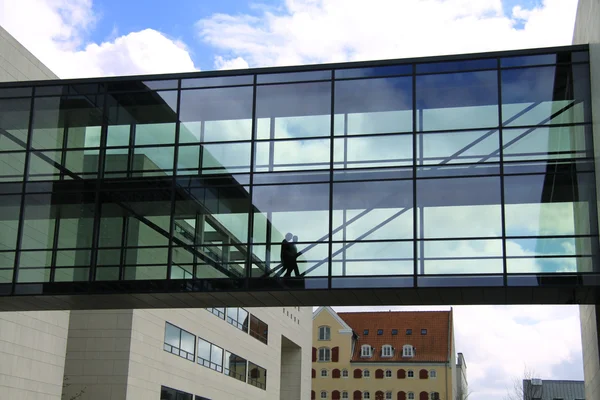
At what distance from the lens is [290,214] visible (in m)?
24.2

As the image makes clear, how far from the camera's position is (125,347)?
38844mm

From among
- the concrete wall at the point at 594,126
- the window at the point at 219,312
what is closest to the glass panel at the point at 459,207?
the concrete wall at the point at 594,126

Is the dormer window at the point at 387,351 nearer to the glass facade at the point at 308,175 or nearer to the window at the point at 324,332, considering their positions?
the window at the point at 324,332

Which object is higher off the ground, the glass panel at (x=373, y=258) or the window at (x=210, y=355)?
the window at (x=210, y=355)

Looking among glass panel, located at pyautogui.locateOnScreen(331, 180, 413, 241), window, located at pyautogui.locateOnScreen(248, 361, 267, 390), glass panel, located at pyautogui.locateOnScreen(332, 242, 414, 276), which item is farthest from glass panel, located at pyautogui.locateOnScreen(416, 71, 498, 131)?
window, located at pyautogui.locateOnScreen(248, 361, 267, 390)

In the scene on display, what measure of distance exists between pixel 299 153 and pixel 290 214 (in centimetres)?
174

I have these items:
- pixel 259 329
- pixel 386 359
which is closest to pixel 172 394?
pixel 259 329

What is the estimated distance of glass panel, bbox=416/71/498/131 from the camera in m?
24.0

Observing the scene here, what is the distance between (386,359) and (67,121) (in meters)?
78.6

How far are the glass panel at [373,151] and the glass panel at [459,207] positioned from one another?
37.0 inches

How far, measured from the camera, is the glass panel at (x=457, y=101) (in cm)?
2402

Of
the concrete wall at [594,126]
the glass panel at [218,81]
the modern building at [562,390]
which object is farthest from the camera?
the modern building at [562,390]

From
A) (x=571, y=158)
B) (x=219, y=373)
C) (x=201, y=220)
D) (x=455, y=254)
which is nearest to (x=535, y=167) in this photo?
(x=571, y=158)

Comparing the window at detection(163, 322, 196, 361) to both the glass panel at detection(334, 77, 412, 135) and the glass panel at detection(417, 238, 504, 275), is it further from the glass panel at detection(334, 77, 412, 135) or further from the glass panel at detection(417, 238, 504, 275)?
the glass panel at detection(417, 238, 504, 275)
